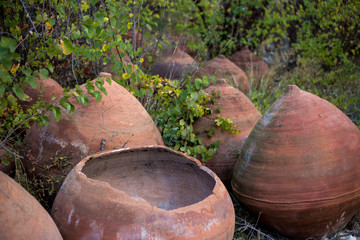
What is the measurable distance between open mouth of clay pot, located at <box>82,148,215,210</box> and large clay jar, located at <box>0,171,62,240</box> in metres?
0.75

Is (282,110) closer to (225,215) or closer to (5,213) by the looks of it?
(225,215)

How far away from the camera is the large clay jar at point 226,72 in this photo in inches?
244

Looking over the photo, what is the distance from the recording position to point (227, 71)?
6309mm

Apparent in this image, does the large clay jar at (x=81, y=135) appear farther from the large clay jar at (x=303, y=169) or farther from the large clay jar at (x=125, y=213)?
the large clay jar at (x=303, y=169)

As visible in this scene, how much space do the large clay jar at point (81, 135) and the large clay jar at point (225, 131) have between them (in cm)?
82

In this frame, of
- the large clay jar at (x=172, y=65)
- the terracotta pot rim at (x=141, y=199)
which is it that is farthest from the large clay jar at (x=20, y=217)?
the large clay jar at (x=172, y=65)

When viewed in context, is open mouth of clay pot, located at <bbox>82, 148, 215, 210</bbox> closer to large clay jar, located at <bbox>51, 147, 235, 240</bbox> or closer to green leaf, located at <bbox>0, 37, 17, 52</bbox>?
large clay jar, located at <bbox>51, 147, 235, 240</bbox>

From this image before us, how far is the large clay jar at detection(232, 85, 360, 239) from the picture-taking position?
2666 mm

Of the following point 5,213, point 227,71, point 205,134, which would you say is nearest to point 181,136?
point 205,134

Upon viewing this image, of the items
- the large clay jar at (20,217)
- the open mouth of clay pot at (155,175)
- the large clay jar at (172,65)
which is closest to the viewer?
the large clay jar at (20,217)

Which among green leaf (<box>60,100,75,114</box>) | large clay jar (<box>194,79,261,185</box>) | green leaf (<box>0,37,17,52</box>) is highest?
green leaf (<box>0,37,17,52</box>)

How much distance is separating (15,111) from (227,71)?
3.87 m

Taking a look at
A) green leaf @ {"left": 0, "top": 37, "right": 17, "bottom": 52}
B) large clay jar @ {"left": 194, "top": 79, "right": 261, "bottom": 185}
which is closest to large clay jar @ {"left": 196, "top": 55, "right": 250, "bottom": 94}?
large clay jar @ {"left": 194, "top": 79, "right": 261, "bottom": 185}

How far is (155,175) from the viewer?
9.14 ft
